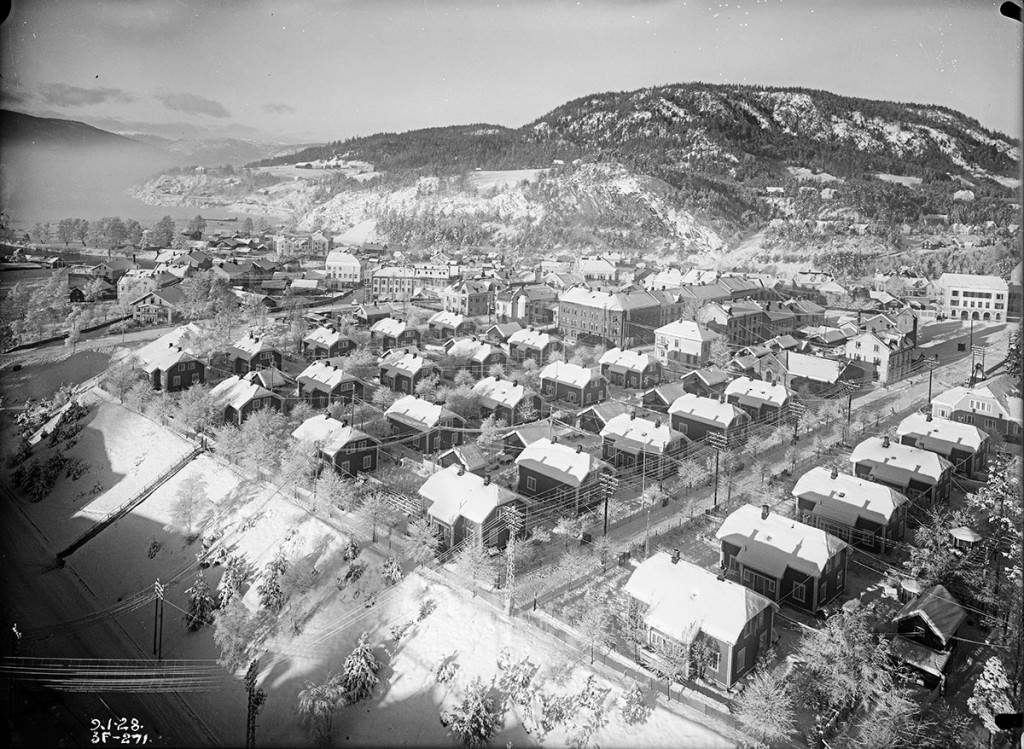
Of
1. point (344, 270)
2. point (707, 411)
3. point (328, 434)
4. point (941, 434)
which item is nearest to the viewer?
point (328, 434)

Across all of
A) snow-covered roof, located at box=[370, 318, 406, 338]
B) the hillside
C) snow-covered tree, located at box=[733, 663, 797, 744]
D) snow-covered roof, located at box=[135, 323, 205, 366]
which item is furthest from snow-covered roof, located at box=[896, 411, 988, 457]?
the hillside

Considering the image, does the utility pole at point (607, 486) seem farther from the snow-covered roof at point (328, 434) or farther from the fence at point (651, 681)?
the snow-covered roof at point (328, 434)

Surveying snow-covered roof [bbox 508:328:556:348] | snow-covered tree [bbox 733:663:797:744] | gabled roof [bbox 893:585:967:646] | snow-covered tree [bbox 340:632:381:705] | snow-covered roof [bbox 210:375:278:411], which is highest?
snow-covered roof [bbox 508:328:556:348]

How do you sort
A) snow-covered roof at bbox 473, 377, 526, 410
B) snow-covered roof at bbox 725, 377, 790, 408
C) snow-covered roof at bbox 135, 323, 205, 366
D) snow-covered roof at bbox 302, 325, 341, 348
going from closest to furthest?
snow-covered roof at bbox 725, 377, 790, 408
snow-covered roof at bbox 473, 377, 526, 410
snow-covered roof at bbox 135, 323, 205, 366
snow-covered roof at bbox 302, 325, 341, 348

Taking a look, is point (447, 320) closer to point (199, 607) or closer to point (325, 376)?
point (325, 376)

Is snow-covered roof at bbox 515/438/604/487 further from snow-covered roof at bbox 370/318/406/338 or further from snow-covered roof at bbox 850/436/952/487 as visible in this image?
snow-covered roof at bbox 370/318/406/338

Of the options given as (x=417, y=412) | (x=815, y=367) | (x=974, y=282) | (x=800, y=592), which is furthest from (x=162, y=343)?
(x=974, y=282)
